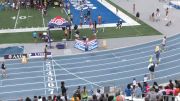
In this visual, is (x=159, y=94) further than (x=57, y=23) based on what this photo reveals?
No

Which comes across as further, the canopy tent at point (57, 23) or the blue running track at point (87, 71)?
the canopy tent at point (57, 23)

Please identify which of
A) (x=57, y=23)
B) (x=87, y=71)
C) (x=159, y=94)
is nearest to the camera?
(x=159, y=94)

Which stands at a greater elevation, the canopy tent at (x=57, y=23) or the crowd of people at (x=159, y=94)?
the canopy tent at (x=57, y=23)

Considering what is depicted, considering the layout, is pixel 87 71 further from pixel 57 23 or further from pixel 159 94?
pixel 159 94

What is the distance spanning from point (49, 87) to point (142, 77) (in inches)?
230

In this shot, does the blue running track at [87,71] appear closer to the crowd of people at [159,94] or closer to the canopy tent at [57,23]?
the crowd of people at [159,94]

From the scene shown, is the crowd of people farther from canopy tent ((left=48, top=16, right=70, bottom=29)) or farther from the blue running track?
canopy tent ((left=48, top=16, right=70, bottom=29))

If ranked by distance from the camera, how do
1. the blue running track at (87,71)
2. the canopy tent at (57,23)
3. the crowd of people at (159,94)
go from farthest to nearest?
the canopy tent at (57,23)
the blue running track at (87,71)
the crowd of people at (159,94)

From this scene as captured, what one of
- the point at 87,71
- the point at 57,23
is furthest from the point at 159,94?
the point at 57,23

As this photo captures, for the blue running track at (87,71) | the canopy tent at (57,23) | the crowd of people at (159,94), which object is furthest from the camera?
the canopy tent at (57,23)

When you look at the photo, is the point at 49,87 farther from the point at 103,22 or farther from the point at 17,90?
the point at 103,22

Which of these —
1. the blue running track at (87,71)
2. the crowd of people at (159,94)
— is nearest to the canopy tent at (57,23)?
the blue running track at (87,71)

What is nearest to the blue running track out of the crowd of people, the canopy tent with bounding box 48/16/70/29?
the crowd of people

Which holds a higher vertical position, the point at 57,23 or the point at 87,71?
the point at 57,23
